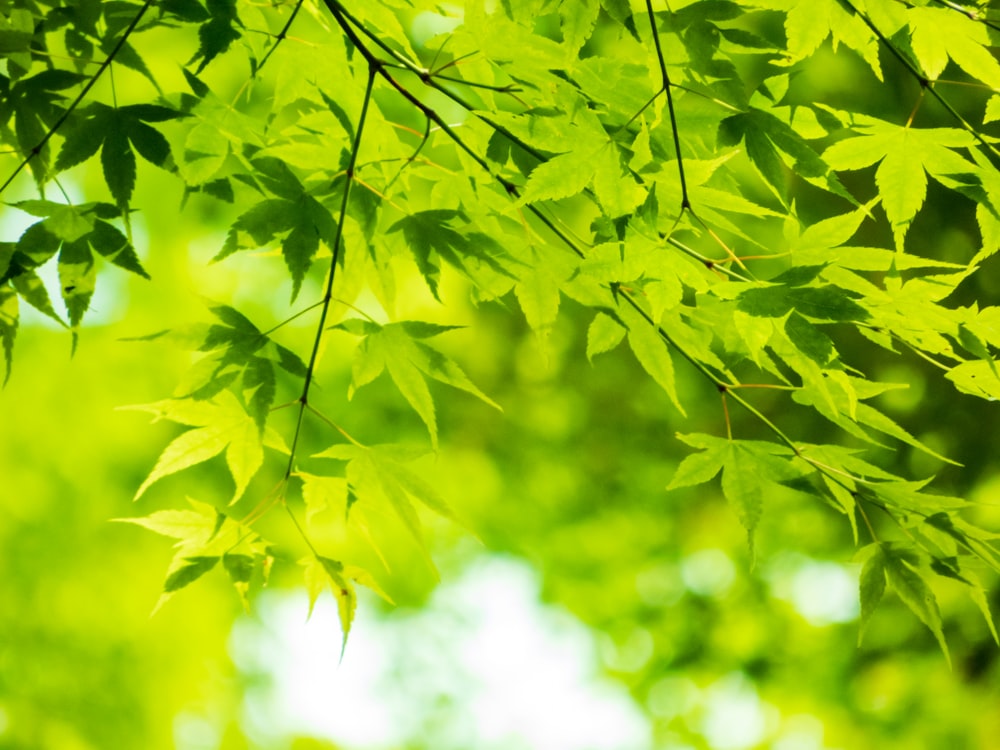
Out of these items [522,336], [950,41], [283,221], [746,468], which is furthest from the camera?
[522,336]

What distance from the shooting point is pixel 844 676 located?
5098 mm

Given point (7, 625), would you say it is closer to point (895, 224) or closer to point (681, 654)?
point (681, 654)

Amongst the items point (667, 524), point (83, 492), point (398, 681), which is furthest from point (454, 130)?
point (398, 681)

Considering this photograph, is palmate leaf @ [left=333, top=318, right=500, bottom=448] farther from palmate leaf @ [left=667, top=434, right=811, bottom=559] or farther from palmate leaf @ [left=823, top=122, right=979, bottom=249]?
palmate leaf @ [left=823, top=122, right=979, bottom=249]

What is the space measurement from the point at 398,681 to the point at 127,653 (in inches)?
83.1

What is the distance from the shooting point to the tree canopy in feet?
3.68

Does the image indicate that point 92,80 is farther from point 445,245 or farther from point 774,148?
point 774,148

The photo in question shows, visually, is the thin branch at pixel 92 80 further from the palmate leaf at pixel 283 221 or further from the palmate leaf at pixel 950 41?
the palmate leaf at pixel 950 41

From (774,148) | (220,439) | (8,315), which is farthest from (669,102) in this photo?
(8,315)

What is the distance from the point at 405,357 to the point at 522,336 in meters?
3.84

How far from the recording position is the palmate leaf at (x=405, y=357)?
1.24m

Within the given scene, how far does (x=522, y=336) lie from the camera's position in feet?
16.7

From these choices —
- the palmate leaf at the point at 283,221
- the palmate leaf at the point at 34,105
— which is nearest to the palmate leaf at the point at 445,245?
the palmate leaf at the point at 283,221

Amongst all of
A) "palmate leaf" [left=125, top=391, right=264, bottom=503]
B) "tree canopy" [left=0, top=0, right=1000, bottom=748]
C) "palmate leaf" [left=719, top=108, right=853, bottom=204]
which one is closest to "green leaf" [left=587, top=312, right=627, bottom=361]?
"tree canopy" [left=0, top=0, right=1000, bottom=748]
